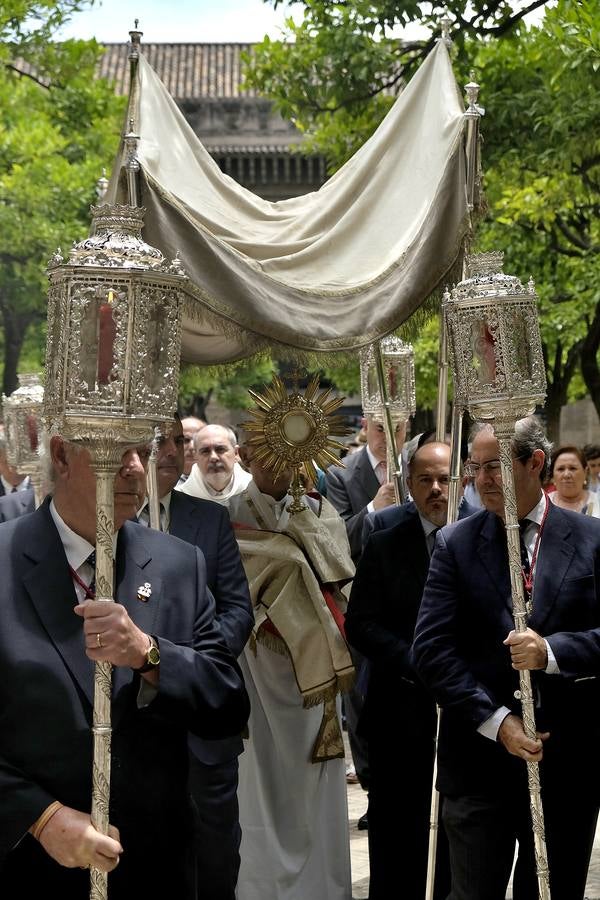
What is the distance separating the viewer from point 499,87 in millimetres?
13539

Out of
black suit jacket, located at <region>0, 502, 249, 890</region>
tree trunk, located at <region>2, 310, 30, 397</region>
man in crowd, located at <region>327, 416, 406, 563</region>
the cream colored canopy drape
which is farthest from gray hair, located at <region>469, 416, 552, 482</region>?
tree trunk, located at <region>2, 310, 30, 397</region>

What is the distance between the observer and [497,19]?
11.9m

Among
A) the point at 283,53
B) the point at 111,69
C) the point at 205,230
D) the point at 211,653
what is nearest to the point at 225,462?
the point at 205,230

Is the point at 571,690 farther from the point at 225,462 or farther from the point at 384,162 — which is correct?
the point at 225,462

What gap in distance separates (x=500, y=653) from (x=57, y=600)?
1846mm

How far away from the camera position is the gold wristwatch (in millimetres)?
3715

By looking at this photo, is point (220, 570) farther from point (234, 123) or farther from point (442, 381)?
point (234, 123)

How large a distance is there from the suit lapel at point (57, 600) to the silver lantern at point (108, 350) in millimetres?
208

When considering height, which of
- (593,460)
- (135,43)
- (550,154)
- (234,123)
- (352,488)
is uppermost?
(234,123)

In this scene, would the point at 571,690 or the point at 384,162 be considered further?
the point at 384,162

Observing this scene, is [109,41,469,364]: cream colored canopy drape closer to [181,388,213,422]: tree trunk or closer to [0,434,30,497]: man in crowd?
[0,434,30,497]: man in crowd

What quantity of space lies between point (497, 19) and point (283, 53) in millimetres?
3066

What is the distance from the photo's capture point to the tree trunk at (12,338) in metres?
23.4

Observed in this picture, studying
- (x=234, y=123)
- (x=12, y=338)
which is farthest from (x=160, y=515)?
(x=234, y=123)
